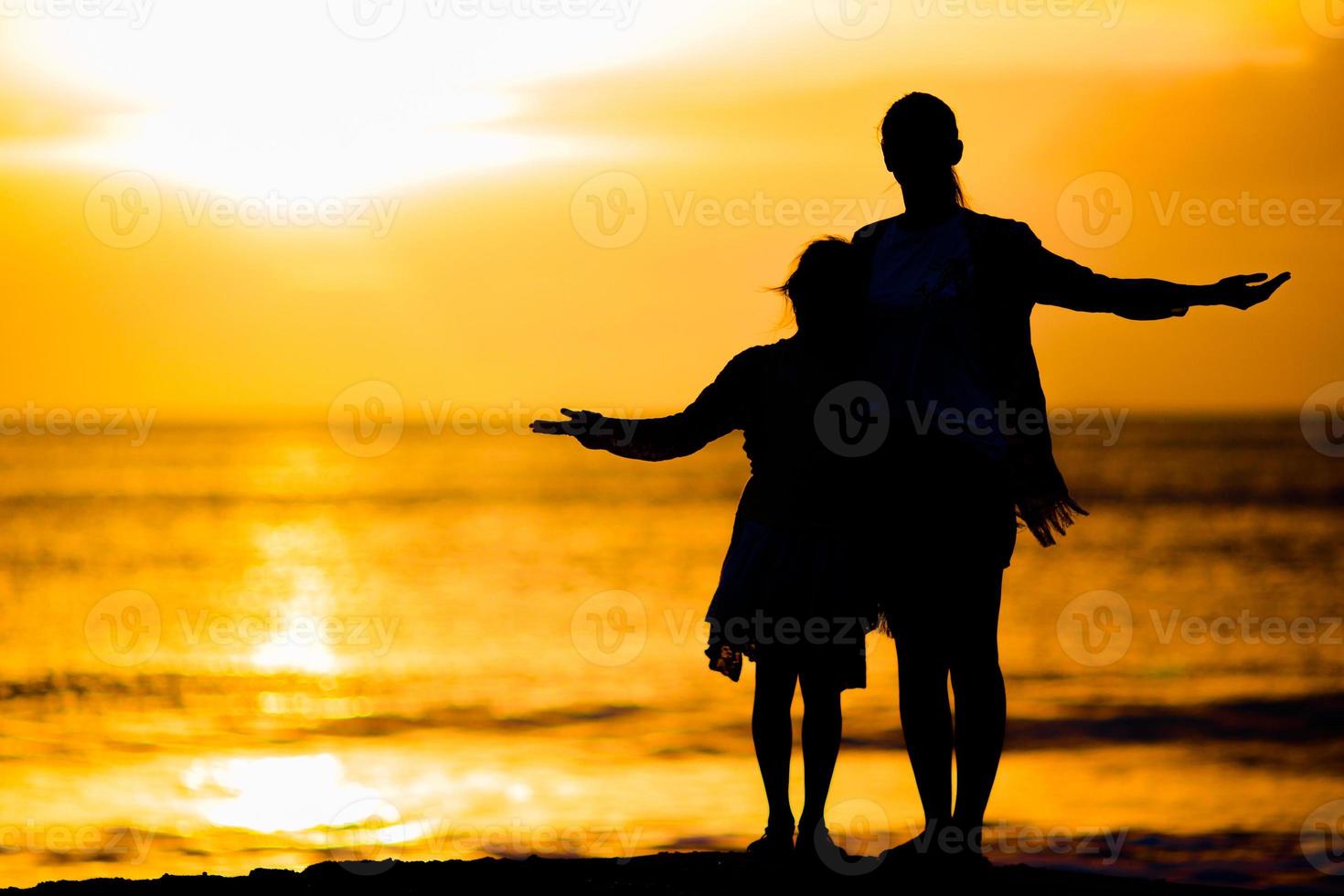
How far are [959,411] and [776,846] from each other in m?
1.63

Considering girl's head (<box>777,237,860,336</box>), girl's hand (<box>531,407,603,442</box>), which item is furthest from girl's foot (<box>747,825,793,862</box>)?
girl's head (<box>777,237,860,336</box>)

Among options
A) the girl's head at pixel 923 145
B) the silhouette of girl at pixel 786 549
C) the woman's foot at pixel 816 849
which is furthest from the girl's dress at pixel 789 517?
the girl's head at pixel 923 145

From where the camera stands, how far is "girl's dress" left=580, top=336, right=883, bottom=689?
16.4 ft

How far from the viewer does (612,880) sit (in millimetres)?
5160

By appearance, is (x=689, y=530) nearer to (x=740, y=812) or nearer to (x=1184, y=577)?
(x=1184, y=577)

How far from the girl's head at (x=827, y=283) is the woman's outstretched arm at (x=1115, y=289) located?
1.67 ft

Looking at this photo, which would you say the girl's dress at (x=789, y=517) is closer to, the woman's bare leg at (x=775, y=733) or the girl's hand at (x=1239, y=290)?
the woman's bare leg at (x=775, y=733)

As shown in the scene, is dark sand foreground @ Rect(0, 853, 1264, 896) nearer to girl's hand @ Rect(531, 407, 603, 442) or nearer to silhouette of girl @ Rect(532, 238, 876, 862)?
silhouette of girl @ Rect(532, 238, 876, 862)

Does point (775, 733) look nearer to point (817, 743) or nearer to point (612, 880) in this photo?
point (817, 743)

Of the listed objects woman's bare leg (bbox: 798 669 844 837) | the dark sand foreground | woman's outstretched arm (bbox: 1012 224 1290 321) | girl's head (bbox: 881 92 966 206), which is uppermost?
girl's head (bbox: 881 92 966 206)

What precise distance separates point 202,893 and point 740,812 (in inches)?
266

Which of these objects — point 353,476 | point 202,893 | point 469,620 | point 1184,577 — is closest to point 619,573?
point 469,620

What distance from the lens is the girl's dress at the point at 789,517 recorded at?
16.4 feet

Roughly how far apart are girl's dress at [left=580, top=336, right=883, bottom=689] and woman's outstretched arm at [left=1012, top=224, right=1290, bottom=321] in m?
0.68
